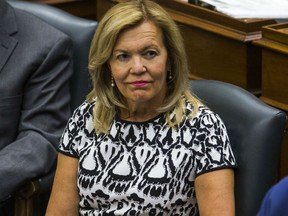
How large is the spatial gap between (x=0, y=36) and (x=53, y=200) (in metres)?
0.59

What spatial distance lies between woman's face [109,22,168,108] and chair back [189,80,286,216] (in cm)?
21

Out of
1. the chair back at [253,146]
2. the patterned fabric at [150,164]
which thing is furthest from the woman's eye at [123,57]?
the chair back at [253,146]

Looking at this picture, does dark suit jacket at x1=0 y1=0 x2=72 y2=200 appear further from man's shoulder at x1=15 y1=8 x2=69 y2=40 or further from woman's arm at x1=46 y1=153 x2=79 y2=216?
woman's arm at x1=46 y1=153 x2=79 y2=216

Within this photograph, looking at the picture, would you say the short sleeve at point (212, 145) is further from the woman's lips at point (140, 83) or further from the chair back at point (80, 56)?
the chair back at point (80, 56)

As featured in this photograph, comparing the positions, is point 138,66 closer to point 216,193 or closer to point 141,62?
point 141,62

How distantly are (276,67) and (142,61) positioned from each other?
1.73ft

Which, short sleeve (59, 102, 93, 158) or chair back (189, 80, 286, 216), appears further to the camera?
short sleeve (59, 102, 93, 158)

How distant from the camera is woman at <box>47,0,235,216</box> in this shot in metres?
2.19

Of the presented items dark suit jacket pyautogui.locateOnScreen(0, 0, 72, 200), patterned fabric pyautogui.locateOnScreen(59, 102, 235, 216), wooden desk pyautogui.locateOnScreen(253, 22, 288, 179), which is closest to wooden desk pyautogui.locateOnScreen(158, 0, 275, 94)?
wooden desk pyautogui.locateOnScreen(253, 22, 288, 179)

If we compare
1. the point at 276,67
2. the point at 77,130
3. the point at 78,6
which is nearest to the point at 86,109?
the point at 77,130

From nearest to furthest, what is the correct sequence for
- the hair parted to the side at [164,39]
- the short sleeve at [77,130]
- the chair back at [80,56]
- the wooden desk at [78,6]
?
1. the hair parted to the side at [164,39]
2. the short sleeve at [77,130]
3. the chair back at [80,56]
4. the wooden desk at [78,6]

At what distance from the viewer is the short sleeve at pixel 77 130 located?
7.80 feet

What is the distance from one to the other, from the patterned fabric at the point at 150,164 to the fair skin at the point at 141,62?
0.09 m

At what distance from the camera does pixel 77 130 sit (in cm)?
239
